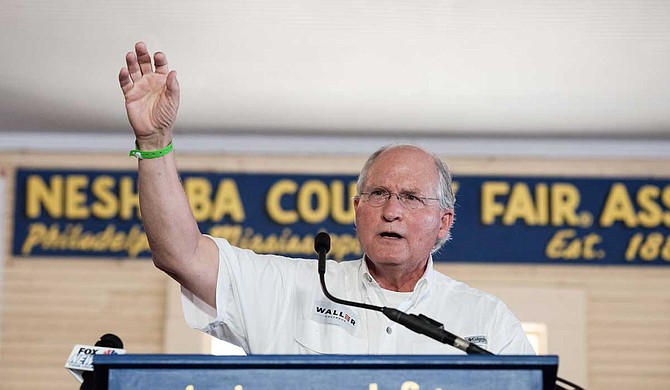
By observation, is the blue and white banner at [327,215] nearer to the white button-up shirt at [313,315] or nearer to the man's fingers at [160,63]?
the white button-up shirt at [313,315]

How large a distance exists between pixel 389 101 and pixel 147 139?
11.2 ft

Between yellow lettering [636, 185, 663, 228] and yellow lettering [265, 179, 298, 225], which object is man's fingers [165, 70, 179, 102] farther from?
yellow lettering [636, 185, 663, 228]

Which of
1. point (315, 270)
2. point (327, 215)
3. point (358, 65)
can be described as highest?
point (358, 65)

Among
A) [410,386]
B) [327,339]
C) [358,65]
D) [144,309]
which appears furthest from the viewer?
[144,309]

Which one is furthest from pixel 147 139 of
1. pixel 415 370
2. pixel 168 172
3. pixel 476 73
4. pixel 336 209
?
pixel 336 209

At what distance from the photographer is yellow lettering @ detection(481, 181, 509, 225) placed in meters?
6.12

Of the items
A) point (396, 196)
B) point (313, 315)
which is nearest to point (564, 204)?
point (396, 196)

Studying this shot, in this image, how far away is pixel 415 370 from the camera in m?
1.58

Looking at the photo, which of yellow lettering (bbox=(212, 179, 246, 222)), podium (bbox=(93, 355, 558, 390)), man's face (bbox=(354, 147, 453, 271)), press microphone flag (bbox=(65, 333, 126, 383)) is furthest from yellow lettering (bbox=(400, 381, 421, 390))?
yellow lettering (bbox=(212, 179, 246, 222))

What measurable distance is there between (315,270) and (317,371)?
952mm

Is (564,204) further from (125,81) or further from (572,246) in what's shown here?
(125,81)

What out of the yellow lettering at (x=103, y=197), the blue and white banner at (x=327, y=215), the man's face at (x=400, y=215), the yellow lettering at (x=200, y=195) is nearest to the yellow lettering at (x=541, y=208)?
the blue and white banner at (x=327, y=215)

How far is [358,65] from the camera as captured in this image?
4891 millimetres

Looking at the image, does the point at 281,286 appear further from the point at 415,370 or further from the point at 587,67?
the point at 587,67
